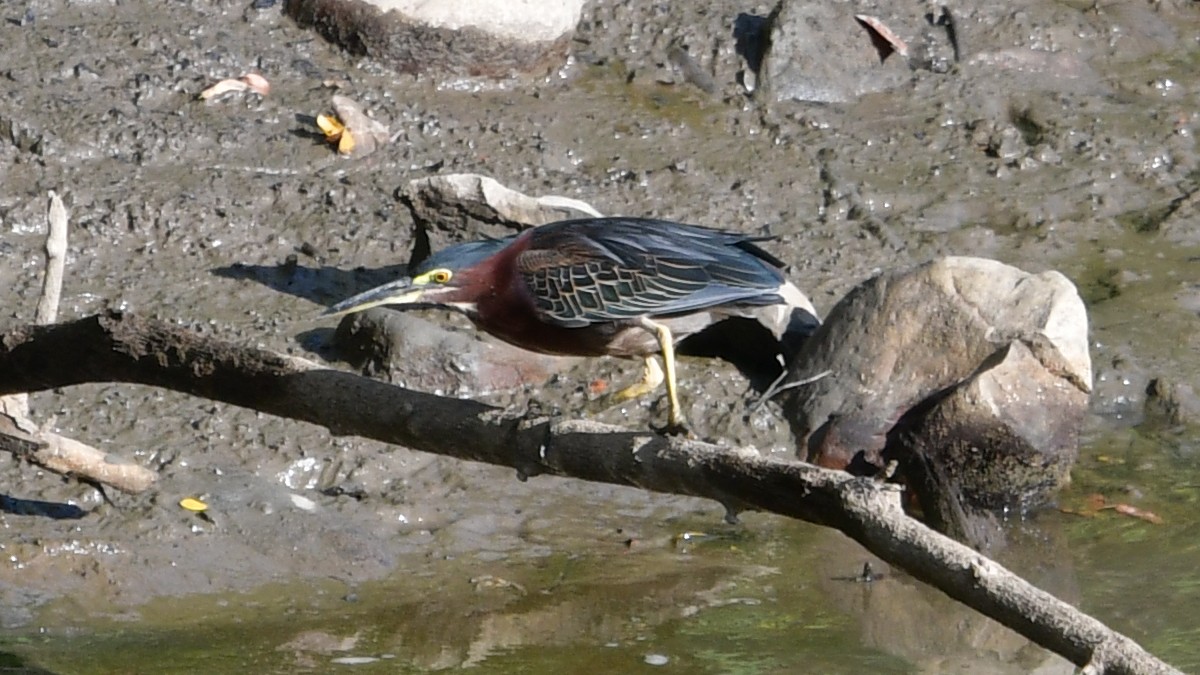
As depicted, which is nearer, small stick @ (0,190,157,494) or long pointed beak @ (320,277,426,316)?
long pointed beak @ (320,277,426,316)

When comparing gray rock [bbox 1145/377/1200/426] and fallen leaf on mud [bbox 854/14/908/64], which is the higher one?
fallen leaf on mud [bbox 854/14/908/64]

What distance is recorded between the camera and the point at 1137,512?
254 inches

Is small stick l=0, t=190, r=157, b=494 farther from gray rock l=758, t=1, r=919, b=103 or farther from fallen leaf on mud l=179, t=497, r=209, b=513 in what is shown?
gray rock l=758, t=1, r=919, b=103

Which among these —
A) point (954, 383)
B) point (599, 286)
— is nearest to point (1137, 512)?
point (954, 383)

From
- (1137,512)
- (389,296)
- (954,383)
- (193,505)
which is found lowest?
(193,505)

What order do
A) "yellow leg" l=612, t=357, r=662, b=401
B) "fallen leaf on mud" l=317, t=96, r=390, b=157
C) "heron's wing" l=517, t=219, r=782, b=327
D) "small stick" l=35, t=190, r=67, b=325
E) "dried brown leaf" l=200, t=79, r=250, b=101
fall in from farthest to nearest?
1. "dried brown leaf" l=200, t=79, r=250, b=101
2. "fallen leaf on mud" l=317, t=96, r=390, b=157
3. "yellow leg" l=612, t=357, r=662, b=401
4. "small stick" l=35, t=190, r=67, b=325
5. "heron's wing" l=517, t=219, r=782, b=327

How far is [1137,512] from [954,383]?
0.82 meters

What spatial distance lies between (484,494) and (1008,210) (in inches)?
129

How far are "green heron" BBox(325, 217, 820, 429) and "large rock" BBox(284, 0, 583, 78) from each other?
3657 millimetres

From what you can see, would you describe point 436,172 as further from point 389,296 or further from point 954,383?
point 389,296

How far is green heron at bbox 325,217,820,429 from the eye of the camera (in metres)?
4.68

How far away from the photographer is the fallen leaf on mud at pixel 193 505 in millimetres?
5980

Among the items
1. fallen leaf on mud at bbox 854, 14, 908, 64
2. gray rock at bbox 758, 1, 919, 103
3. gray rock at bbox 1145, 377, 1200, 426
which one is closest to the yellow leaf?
gray rock at bbox 758, 1, 919, 103

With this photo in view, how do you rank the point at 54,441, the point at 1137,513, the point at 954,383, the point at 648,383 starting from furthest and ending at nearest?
the point at 954,383 < the point at 1137,513 < the point at 54,441 < the point at 648,383
